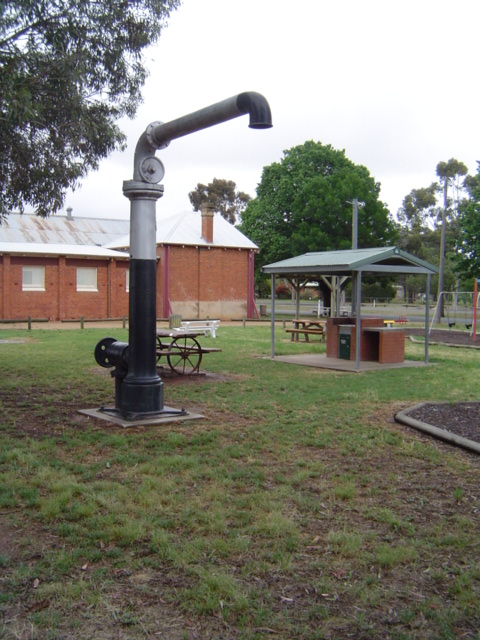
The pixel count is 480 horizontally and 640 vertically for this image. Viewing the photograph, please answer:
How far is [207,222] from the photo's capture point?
3606 centimetres

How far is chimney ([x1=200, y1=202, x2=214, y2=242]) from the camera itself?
35.8 m

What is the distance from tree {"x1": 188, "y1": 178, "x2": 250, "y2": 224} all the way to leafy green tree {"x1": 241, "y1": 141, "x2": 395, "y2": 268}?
24950 millimetres

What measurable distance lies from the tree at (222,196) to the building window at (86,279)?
129 ft

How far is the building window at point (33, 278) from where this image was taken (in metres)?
30.6

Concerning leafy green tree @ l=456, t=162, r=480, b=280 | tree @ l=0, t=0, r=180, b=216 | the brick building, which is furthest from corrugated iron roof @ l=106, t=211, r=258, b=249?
tree @ l=0, t=0, r=180, b=216

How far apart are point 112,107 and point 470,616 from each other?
360 inches

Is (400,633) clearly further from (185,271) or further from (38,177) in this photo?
(185,271)

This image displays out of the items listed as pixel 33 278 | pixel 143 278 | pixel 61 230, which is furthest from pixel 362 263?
pixel 61 230

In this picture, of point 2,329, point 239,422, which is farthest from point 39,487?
point 2,329

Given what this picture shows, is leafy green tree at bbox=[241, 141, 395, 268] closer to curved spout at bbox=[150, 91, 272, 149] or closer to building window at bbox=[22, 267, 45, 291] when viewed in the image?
building window at bbox=[22, 267, 45, 291]

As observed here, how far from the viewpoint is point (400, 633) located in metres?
3.43

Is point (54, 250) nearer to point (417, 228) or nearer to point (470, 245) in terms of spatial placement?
point (470, 245)

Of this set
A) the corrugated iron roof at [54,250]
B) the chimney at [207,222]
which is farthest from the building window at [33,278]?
the chimney at [207,222]

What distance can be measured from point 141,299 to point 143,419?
4.79 ft
